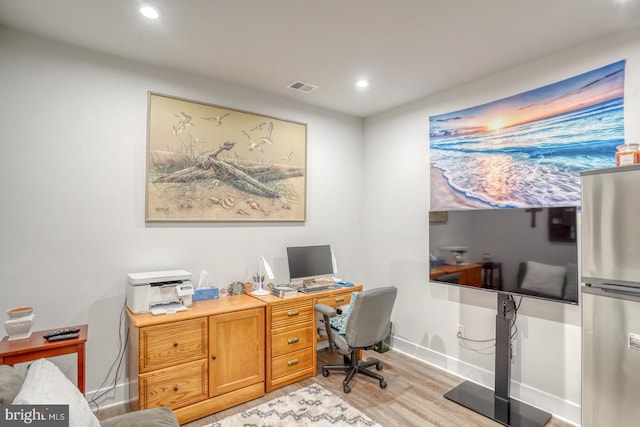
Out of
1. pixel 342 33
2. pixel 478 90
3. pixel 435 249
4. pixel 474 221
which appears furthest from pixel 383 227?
pixel 342 33

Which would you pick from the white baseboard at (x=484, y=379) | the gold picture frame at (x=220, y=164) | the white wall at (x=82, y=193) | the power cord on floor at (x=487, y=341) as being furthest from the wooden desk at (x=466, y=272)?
the white wall at (x=82, y=193)

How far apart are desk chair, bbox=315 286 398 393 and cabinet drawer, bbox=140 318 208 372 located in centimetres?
103

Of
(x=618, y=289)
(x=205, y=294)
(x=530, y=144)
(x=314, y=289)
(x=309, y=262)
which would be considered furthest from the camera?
(x=309, y=262)

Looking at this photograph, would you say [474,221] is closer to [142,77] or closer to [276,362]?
[276,362]

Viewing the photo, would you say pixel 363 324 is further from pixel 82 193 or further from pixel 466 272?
pixel 82 193

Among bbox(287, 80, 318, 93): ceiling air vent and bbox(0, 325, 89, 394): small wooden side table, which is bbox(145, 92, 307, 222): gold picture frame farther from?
bbox(0, 325, 89, 394): small wooden side table

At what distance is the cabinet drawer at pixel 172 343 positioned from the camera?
230 centimetres

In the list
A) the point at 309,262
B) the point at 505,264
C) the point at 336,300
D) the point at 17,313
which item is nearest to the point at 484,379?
the point at 505,264

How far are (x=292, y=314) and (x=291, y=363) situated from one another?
0.43 m

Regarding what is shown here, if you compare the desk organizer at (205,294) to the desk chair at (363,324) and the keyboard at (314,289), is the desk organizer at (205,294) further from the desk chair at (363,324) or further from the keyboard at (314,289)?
the desk chair at (363,324)

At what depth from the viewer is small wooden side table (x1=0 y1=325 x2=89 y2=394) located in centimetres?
192

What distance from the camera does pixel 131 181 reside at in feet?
8.99

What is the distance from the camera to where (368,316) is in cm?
280

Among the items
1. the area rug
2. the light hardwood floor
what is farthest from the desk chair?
the area rug
